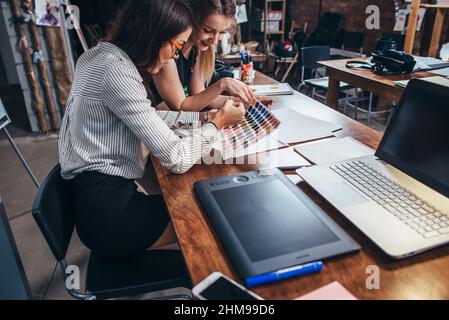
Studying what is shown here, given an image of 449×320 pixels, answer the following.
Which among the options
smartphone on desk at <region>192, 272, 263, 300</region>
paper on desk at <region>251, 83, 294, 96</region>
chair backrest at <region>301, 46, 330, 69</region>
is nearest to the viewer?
smartphone on desk at <region>192, 272, 263, 300</region>

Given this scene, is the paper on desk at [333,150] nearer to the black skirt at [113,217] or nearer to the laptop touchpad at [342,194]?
the laptop touchpad at [342,194]

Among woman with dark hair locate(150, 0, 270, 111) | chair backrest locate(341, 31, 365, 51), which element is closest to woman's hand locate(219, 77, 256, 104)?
woman with dark hair locate(150, 0, 270, 111)

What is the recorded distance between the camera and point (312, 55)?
3457mm

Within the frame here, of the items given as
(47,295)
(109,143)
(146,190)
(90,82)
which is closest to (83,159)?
(109,143)

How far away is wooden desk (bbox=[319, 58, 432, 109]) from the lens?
186cm

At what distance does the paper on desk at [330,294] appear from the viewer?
1.96 ft

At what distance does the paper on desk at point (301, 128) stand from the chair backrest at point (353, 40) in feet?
11.4

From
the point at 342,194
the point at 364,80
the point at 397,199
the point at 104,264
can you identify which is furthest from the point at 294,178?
the point at 364,80

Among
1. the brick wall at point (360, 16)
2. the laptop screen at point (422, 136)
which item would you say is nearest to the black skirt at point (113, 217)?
the laptop screen at point (422, 136)

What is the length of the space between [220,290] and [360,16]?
4.68 metres

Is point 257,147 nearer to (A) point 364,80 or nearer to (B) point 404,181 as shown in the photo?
(B) point 404,181

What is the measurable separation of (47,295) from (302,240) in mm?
1420

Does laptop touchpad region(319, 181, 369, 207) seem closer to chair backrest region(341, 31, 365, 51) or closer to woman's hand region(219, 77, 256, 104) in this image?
woman's hand region(219, 77, 256, 104)

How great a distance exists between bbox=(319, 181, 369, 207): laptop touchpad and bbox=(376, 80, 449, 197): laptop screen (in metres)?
0.14
